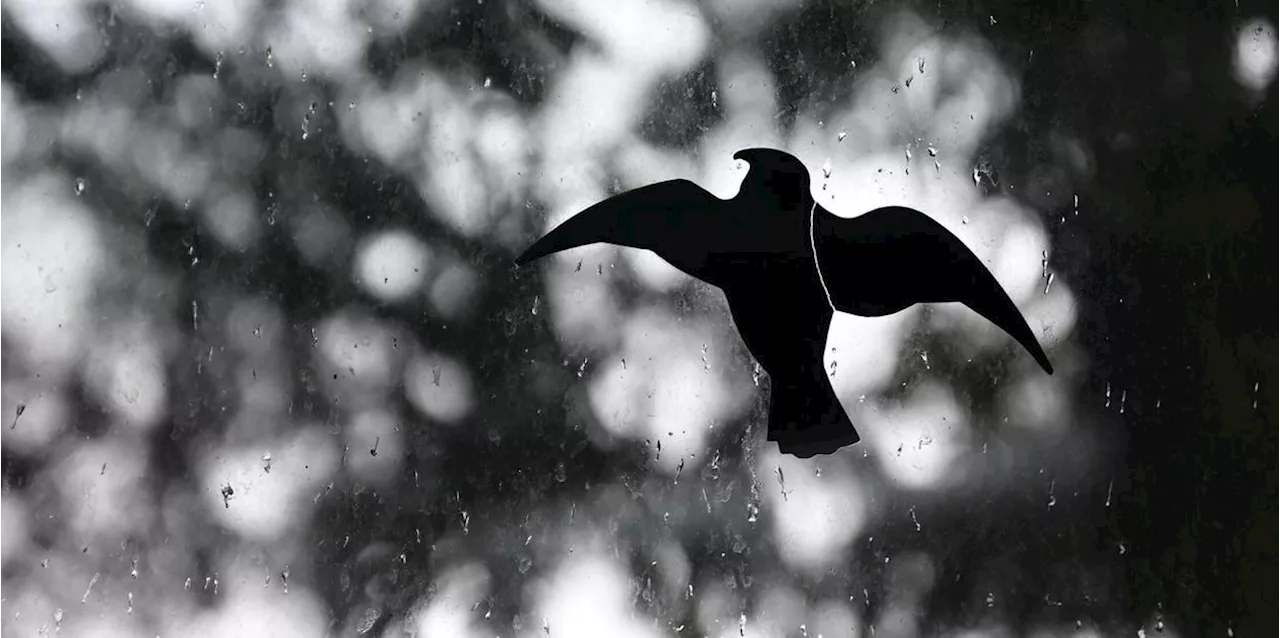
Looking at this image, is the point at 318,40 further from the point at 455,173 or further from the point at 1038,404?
the point at 1038,404

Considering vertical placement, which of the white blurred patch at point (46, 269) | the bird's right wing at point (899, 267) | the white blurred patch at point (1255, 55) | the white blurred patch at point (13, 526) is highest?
the white blurred patch at point (1255, 55)

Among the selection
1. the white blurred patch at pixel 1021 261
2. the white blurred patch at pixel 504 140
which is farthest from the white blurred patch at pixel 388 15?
the white blurred patch at pixel 1021 261

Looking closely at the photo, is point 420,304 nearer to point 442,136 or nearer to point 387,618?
point 442,136

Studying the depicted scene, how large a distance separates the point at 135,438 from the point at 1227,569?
3.28ft

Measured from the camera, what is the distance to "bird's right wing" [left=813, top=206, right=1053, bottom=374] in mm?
951

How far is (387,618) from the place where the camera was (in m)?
0.88

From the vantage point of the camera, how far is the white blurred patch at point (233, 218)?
0.91 meters

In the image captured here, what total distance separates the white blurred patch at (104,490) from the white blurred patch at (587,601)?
331 mm

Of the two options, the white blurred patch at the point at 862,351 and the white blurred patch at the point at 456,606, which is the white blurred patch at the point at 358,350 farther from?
the white blurred patch at the point at 862,351

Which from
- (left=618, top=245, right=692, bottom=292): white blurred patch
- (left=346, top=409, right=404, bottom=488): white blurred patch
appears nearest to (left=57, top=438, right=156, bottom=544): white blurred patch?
(left=346, top=409, right=404, bottom=488): white blurred patch

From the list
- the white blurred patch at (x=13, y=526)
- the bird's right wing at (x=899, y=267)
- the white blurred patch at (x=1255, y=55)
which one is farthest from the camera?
the white blurred patch at (x=1255, y=55)

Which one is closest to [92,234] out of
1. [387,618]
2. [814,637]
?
[387,618]

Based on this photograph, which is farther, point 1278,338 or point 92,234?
point 1278,338

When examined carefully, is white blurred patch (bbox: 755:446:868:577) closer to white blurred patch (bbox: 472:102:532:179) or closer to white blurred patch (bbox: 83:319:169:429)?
white blurred patch (bbox: 472:102:532:179)
